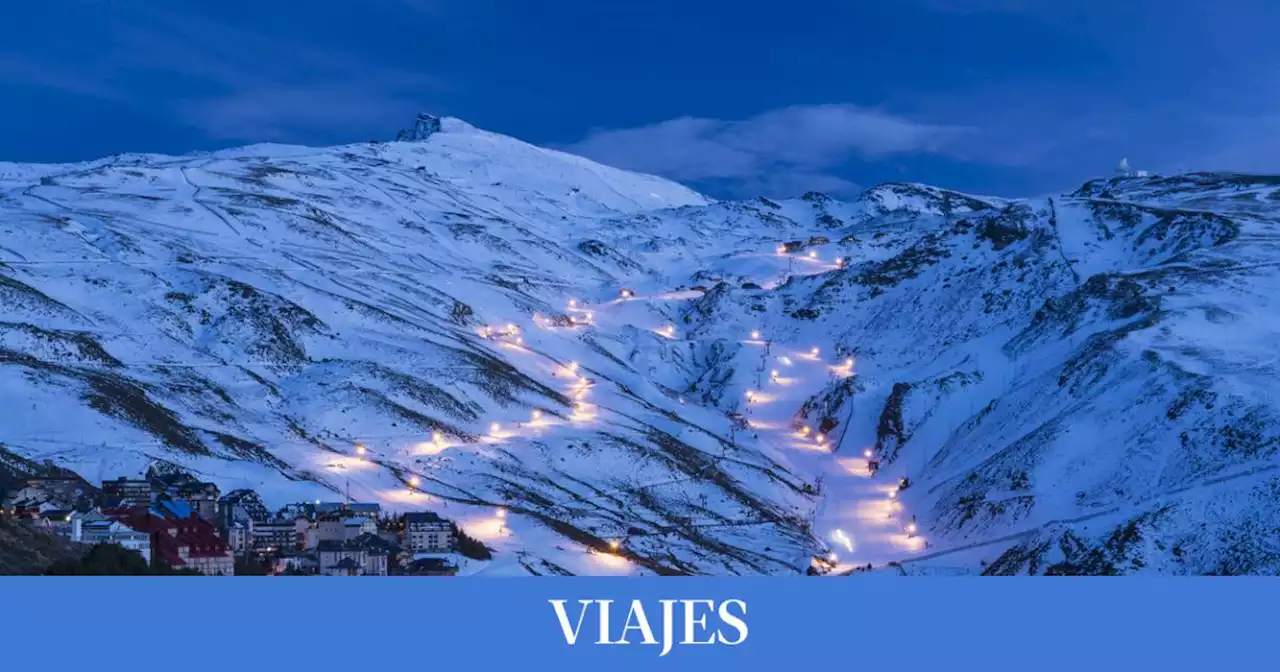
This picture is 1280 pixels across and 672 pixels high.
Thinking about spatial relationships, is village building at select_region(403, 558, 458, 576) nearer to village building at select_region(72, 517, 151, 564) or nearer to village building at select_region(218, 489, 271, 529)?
village building at select_region(218, 489, 271, 529)

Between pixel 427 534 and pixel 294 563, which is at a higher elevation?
pixel 427 534

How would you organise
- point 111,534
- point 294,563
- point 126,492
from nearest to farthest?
point 111,534, point 294,563, point 126,492

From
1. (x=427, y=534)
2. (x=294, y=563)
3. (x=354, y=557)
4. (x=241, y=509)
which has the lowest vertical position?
(x=294, y=563)

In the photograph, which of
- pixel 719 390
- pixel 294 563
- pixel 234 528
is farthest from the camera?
pixel 719 390

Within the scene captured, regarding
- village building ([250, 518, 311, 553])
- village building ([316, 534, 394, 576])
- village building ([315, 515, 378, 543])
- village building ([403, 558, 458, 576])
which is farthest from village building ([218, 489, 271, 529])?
village building ([403, 558, 458, 576])

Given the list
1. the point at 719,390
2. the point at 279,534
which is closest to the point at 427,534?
the point at 279,534

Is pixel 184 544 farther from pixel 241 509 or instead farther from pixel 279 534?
pixel 241 509

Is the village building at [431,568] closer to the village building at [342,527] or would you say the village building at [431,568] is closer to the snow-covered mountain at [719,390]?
the snow-covered mountain at [719,390]

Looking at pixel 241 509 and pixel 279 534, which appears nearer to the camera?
pixel 279 534
